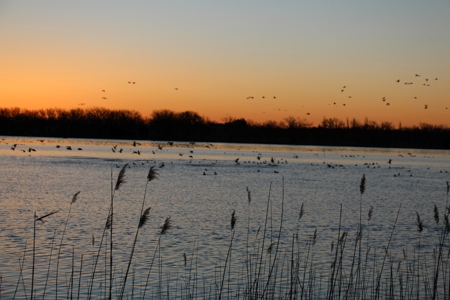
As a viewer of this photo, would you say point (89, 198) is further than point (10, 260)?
Yes

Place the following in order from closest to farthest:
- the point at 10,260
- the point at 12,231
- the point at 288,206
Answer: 1. the point at 10,260
2. the point at 12,231
3. the point at 288,206

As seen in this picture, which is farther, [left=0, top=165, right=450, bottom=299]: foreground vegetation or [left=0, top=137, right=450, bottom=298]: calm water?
[left=0, top=137, right=450, bottom=298]: calm water

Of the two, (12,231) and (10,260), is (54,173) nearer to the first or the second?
(12,231)

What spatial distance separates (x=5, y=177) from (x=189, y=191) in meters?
11.0

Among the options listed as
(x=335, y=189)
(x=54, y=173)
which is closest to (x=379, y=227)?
(x=335, y=189)

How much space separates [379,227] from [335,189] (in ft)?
46.6

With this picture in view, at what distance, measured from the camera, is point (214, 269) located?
37.0ft

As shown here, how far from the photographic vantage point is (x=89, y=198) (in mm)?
23562

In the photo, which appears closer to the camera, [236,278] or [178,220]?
[236,278]

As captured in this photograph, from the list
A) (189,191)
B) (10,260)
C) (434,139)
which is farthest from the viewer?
(434,139)

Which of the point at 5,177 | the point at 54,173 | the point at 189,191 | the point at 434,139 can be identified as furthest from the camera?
the point at 434,139

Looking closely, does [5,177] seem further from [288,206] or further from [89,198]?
[288,206]

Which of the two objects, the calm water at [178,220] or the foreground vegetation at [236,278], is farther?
the calm water at [178,220]

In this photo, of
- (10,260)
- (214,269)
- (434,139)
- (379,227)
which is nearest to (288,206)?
(379,227)
